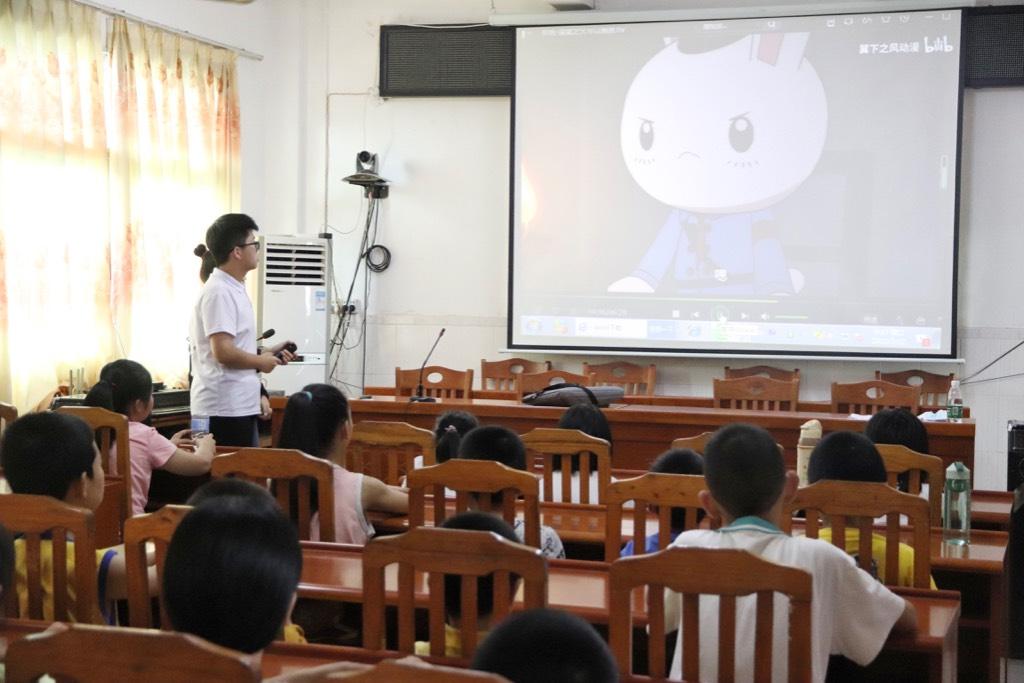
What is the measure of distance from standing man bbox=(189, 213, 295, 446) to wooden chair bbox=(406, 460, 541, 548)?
1.77 metres

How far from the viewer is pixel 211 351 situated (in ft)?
14.1

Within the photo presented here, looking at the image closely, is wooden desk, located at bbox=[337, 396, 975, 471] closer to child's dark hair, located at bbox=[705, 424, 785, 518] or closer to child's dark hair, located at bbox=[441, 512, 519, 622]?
child's dark hair, located at bbox=[705, 424, 785, 518]

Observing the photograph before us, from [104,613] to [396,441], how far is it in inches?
52.3

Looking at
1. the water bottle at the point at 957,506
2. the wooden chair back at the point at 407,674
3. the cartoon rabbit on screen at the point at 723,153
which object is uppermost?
the cartoon rabbit on screen at the point at 723,153

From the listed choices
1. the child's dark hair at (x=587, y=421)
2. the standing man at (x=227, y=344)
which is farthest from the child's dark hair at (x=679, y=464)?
the standing man at (x=227, y=344)

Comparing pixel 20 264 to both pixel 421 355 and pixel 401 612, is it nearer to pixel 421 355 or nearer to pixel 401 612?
pixel 421 355

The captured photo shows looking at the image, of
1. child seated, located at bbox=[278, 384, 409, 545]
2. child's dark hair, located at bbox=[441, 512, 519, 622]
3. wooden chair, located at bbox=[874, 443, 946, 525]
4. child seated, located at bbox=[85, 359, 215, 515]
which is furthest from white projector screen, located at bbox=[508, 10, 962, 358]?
child's dark hair, located at bbox=[441, 512, 519, 622]

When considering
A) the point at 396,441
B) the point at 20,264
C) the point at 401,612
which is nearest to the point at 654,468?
the point at 396,441

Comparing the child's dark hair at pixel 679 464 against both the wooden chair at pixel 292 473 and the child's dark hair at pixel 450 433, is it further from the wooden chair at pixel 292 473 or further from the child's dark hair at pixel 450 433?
the wooden chair at pixel 292 473

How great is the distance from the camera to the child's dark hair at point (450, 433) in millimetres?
3523

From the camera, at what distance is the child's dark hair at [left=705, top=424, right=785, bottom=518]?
2043 mm

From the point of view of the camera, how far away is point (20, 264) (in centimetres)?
579

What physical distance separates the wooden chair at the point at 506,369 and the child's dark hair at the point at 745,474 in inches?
202

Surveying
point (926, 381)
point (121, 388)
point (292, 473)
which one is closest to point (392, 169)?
point (926, 381)
